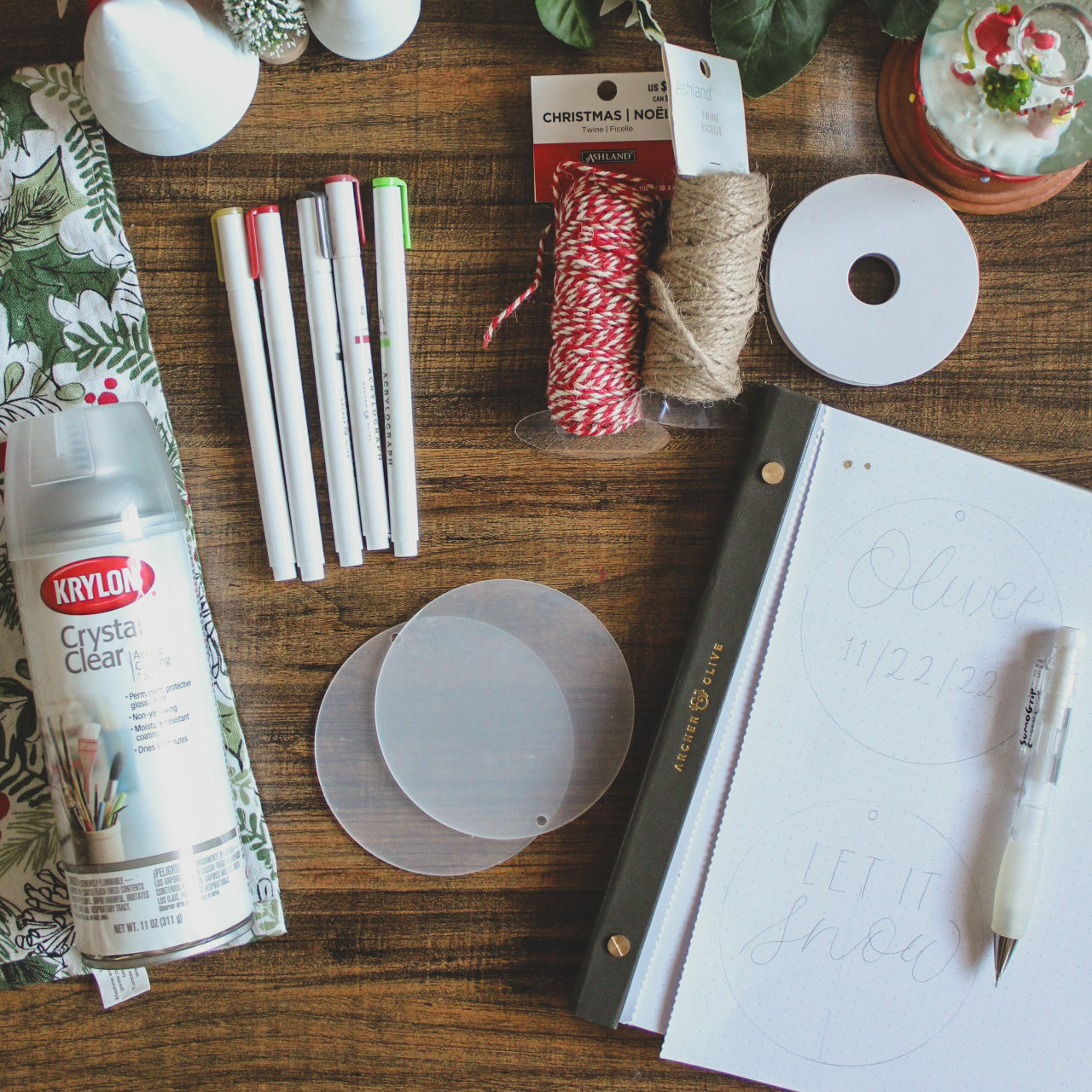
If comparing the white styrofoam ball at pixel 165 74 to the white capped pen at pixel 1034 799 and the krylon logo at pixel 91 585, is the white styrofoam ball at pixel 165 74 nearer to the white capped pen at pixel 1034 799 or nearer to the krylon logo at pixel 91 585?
the krylon logo at pixel 91 585

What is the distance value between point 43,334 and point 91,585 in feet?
0.63

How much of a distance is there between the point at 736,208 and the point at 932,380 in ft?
0.61

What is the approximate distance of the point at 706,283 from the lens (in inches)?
19.3

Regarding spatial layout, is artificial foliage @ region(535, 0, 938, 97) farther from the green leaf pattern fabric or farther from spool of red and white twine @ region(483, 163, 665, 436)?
the green leaf pattern fabric

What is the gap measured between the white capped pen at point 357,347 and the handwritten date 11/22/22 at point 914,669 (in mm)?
324

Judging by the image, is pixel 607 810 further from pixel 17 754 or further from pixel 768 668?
pixel 17 754

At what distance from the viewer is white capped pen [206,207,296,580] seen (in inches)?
21.0

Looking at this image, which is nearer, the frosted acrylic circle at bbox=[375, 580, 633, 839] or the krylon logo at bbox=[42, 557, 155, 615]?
the krylon logo at bbox=[42, 557, 155, 615]

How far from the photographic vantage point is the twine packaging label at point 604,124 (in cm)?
55

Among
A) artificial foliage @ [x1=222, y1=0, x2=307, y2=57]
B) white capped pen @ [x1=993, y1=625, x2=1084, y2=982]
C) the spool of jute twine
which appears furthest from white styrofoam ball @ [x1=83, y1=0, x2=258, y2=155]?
white capped pen @ [x1=993, y1=625, x2=1084, y2=982]

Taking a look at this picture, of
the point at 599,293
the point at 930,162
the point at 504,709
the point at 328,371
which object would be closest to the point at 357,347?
the point at 328,371

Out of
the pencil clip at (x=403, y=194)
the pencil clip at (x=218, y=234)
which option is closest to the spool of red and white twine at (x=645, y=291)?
the pencil clip at (x=403, y=194)

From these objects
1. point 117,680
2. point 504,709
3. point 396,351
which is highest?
point 396,351

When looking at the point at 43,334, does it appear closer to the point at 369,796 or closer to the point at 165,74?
the point at 165,74
